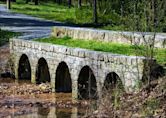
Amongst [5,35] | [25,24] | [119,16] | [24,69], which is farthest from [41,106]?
Answer: [25,24]

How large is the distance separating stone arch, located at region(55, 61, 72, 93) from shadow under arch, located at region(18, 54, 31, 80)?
295 cm

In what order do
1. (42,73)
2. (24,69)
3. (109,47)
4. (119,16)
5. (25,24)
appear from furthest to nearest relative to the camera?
(25,24) < (119,16) < (24,69) < (42,73) < (109,47)

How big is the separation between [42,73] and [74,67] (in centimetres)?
311

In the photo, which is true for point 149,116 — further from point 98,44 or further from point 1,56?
point 1,56

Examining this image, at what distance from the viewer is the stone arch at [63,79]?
1891 cm

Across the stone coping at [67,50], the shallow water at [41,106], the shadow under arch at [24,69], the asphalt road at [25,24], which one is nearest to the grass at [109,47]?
the stone coping at [67,50]

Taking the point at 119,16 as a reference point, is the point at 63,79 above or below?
below

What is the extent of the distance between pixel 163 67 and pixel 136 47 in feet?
4.33

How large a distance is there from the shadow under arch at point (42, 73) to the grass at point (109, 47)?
842mm

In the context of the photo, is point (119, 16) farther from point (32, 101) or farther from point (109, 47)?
point (32, 101)

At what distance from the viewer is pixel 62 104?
16719mm

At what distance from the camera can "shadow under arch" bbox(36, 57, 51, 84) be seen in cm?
2047

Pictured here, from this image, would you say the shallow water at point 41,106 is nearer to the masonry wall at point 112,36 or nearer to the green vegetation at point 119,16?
the masonry wall at point 112,36

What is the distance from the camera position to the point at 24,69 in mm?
21969
